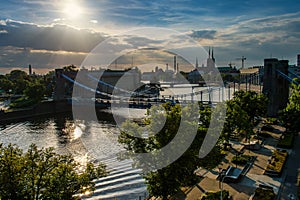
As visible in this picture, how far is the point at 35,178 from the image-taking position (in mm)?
8836

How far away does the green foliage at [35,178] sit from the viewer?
820 centimetres

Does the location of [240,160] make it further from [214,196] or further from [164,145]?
[164,145]

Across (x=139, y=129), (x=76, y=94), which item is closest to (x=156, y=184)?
(x=139, y=129)

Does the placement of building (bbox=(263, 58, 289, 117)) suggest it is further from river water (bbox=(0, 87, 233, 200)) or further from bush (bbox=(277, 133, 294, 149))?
river water (bbox=(0, 87, 233, 200))

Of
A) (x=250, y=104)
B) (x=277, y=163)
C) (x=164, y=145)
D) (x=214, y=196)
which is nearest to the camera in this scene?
(x=164, y=145)

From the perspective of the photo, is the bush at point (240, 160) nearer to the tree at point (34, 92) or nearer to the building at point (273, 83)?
the building at point (273, 83)

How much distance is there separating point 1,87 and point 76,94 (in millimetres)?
33814

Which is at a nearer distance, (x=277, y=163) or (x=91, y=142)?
(x=277, y=163)

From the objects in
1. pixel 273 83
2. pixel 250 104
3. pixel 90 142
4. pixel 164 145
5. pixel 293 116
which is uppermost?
pixel 273 83

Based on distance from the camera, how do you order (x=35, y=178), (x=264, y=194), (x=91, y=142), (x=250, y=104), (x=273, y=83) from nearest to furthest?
1. (x=35, y=178)
2. (x=264, y=194)
3. (x=250, y=104)
4. (x=91, y=142)
5. (x=273, y=83)

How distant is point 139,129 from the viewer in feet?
39.8

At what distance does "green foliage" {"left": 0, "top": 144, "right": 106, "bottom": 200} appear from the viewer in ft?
26.9

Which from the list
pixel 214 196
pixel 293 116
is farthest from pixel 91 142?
pixel 214 196

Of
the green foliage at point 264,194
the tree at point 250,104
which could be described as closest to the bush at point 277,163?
the green foliage at point 264,194
